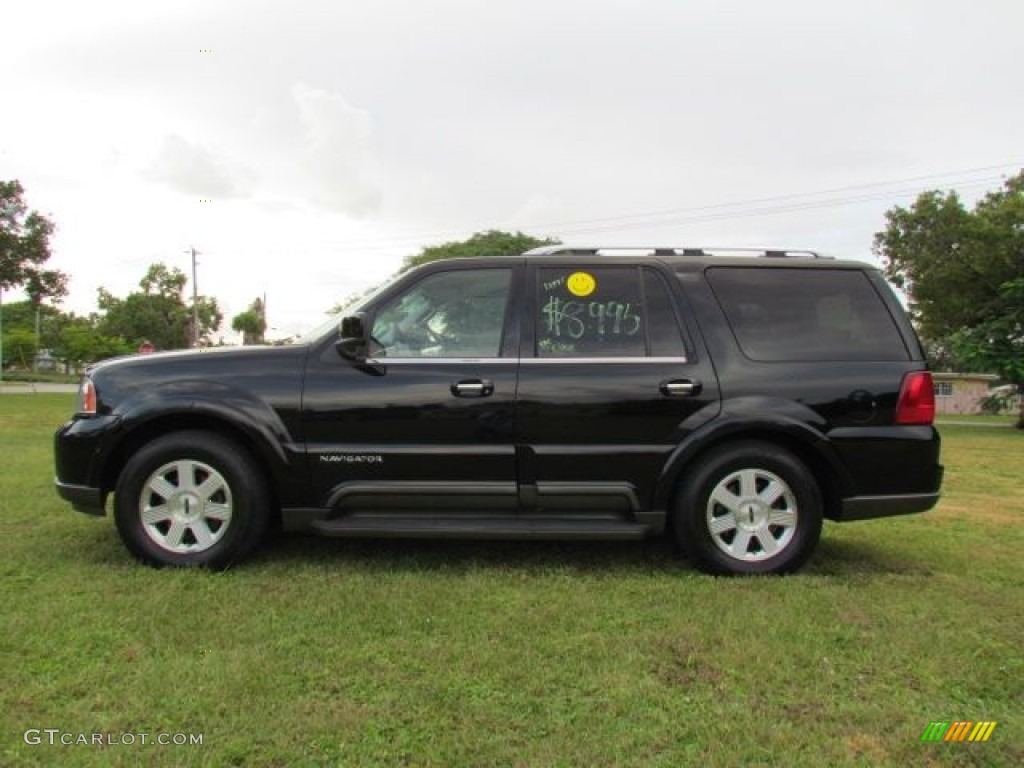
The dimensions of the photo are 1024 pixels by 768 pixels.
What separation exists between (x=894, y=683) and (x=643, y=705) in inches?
40.3

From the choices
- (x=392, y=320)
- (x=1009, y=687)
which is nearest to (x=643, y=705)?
(x=1009, y=687)

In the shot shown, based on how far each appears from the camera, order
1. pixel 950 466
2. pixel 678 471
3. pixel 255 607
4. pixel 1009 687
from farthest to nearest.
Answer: pixel 950 466 → pixel 678 471 → pixel 255 607 → pixel 1009 687

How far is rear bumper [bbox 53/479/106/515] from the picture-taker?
4.61m

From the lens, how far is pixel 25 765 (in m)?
2.54

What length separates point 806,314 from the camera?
4750 millimetres

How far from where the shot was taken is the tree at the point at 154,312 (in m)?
75.5

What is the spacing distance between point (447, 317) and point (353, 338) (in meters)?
0.55

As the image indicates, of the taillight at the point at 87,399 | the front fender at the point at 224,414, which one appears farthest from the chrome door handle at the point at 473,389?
the taillight at the point at 87,399

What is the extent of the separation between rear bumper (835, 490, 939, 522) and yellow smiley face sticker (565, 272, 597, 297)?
181 centimetres

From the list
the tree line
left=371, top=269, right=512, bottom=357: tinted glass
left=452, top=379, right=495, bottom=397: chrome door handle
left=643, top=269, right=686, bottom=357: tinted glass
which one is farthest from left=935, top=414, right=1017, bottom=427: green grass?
left=452, top=379, right=495, bottom=397: chrome door handle

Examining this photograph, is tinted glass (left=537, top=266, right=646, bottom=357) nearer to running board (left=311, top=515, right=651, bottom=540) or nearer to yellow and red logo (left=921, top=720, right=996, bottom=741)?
running board (left=311, top=515, right=651, bottom=540)

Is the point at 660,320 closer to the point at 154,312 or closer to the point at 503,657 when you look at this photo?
the point at 503,657

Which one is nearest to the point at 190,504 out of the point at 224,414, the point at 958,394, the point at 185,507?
the point at 185,507

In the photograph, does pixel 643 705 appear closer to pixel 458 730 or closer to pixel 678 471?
pixel 458 730
